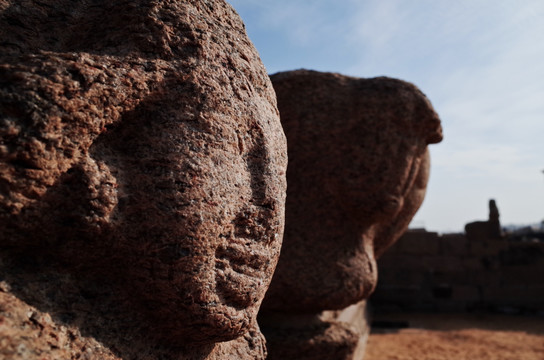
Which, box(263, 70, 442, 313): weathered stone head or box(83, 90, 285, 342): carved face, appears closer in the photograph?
box(83, 90, 285, 342): carved face

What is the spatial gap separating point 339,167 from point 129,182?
63.8 inches

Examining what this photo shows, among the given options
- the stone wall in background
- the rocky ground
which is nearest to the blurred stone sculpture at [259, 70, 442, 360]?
the rocky ground

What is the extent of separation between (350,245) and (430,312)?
5.09m

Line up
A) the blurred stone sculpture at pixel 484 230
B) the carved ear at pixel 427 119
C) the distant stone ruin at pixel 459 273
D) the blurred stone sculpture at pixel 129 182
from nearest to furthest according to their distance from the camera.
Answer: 1. the blurred stone sculpture at pixel 129 182
2. the carved ear at pixel 427 119
3. the distant stone ruin at pixel 459 273
4. the blurred stone sculpture at pixel 484 230

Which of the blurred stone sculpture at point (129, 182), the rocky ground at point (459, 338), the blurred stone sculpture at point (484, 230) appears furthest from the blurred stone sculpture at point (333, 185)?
the blurred stone sculpture at point (484, 230)

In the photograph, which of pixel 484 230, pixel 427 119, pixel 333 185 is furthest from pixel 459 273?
pixel 333 185

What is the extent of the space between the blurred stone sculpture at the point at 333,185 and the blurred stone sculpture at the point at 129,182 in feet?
3.89

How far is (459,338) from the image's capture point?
5133 mm

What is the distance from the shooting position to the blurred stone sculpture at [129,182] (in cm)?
86

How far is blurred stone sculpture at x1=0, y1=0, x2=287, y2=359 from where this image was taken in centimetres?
86

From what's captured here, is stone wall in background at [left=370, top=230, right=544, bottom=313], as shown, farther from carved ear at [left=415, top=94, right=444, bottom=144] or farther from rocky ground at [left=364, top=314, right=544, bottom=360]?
carved ear at [left=415, top=94, right=444, bottom=144]

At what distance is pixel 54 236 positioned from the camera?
36.3 inches

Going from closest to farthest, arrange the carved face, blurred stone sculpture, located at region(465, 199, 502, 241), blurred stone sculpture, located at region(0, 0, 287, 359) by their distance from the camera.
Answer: blurred stone sculpture, located at region(0, 0, 287, 359), the carved face, blurred stone sculpture, located at region(465, 199, 502, 241)

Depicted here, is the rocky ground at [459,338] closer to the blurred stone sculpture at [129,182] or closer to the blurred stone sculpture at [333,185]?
the blurred stone sculpture at [333,185]
